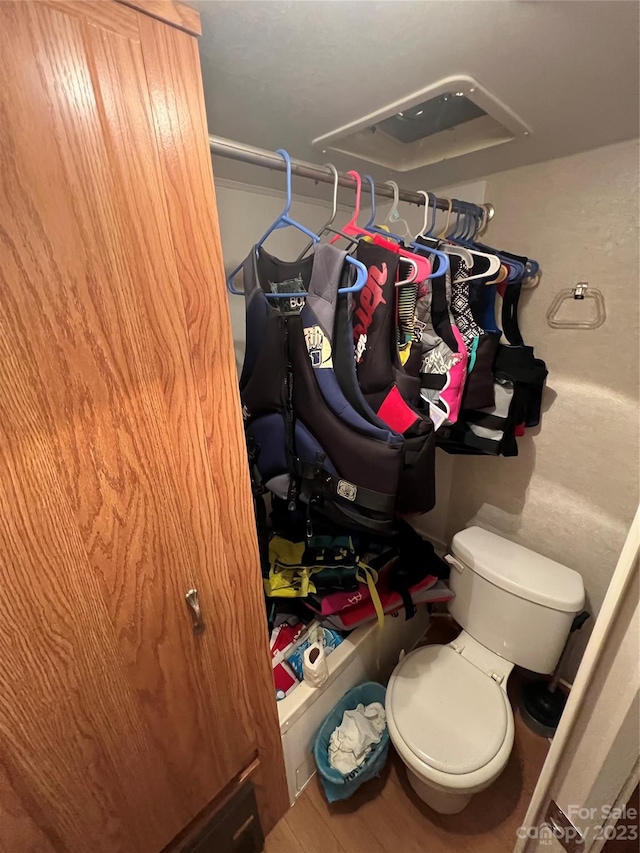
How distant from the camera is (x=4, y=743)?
0.53m

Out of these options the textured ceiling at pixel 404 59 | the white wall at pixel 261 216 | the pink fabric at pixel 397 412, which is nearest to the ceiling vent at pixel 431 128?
the textured ceiling at pixel 404 59

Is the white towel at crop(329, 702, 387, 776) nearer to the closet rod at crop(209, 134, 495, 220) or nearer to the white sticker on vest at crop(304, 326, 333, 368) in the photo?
the white sticker on vest at crop(304, 326, 333, 368)

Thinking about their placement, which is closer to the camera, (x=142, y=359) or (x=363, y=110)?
(x=142, y=359)

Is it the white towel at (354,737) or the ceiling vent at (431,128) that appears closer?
the ceiling vent at (431,128)

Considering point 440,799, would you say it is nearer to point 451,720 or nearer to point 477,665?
point 451,720

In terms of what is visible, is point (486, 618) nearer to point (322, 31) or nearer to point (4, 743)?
point (4, 743)

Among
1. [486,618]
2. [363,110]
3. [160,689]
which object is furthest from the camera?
[486,618]

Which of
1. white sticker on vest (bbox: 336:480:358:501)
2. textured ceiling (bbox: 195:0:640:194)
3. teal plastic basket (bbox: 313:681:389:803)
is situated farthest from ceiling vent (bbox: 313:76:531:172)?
teal plastic basket (bbox: 313:681:389:803)

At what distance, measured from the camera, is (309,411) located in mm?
970

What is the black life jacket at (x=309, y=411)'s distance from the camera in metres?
0.91

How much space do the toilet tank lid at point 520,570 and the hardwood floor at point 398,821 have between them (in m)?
0.70

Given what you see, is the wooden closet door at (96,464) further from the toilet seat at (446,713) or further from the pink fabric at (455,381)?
the toilet seat at (446,713)

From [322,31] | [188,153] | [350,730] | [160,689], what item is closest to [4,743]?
[160,689]

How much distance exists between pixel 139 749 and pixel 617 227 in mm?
1776
